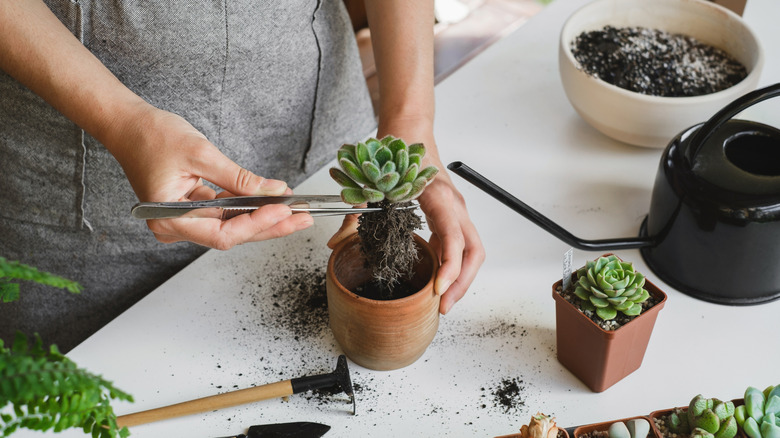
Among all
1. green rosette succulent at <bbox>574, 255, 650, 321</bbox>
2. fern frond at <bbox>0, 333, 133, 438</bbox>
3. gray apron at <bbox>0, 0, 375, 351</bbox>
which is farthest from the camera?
gray apron at <bbox>0, 0, 375, 351</bbox>

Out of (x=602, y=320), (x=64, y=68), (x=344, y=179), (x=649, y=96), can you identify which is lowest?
(x=602, y=320)

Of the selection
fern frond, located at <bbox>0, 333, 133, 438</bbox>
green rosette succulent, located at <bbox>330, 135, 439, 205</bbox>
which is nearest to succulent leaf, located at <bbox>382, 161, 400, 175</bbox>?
green rosette succulent, located at <bbox>330, 135, 439, 205</bbox>

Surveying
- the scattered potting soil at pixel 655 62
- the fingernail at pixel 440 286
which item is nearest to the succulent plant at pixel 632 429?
the fingernail at pixel 440 286

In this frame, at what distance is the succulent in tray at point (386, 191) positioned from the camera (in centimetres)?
79

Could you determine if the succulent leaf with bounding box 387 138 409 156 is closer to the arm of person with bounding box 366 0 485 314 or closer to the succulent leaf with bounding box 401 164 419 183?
the succulent leaf with bounding box 401 164 419 183

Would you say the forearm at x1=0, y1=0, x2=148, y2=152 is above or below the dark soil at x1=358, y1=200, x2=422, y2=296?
above

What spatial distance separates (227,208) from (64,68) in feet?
1.09

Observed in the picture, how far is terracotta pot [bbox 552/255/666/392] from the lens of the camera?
86cm

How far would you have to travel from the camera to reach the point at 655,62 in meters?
1.25

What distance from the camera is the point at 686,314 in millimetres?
1012

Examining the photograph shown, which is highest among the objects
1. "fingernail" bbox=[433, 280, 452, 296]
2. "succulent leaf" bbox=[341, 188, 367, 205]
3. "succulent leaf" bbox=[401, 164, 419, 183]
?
"succulent leaf" bbox=[401, 164, 419, 183]

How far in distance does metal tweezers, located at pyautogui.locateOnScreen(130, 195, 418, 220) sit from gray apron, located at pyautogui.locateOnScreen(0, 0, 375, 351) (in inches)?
12.7

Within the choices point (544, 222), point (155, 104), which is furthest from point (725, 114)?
point (155, 104)

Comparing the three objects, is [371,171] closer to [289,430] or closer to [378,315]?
[378,315]
